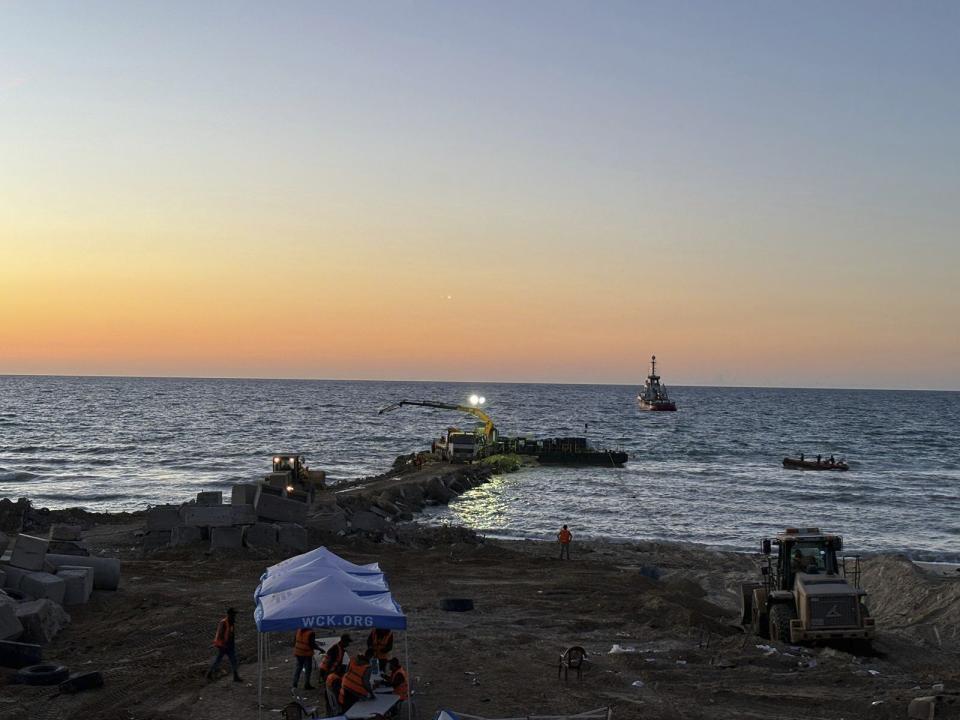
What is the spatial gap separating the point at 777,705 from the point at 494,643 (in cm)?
588

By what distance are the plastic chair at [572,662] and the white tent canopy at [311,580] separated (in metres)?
3.67

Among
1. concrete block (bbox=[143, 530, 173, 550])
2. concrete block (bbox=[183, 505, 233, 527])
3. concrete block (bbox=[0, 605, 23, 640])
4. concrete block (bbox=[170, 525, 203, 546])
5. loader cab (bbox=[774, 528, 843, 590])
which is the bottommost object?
concrete block (bbox=[143, 530, 173, 550])

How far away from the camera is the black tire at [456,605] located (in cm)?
2120

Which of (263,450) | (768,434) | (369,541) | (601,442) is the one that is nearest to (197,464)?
(263,450)

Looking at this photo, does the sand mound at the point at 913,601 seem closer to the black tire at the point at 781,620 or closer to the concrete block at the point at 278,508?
the black tire at the point at 781,620

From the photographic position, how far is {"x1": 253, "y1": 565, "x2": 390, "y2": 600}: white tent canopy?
1385 centimetres

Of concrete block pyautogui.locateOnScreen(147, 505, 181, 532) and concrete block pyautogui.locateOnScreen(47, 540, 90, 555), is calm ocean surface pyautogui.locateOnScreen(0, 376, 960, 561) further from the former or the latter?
concrete block pyautogui.locateOnScreen(47, 540, 90, 555)

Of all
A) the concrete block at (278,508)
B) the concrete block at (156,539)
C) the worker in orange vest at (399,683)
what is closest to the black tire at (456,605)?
the worker in orange vest at (399,683)

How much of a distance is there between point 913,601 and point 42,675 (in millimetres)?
20829

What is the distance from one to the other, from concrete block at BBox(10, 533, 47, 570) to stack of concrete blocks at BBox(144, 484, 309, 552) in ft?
23.5

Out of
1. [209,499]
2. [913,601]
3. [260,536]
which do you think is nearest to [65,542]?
[260,536]

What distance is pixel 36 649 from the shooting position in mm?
16125

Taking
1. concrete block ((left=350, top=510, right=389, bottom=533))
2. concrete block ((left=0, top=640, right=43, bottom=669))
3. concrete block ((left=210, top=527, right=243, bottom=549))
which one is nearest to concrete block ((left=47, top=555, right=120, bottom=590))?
concrete block ((left=210, top=527, right=243, bottom=549))

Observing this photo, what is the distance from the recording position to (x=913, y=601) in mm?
23047
